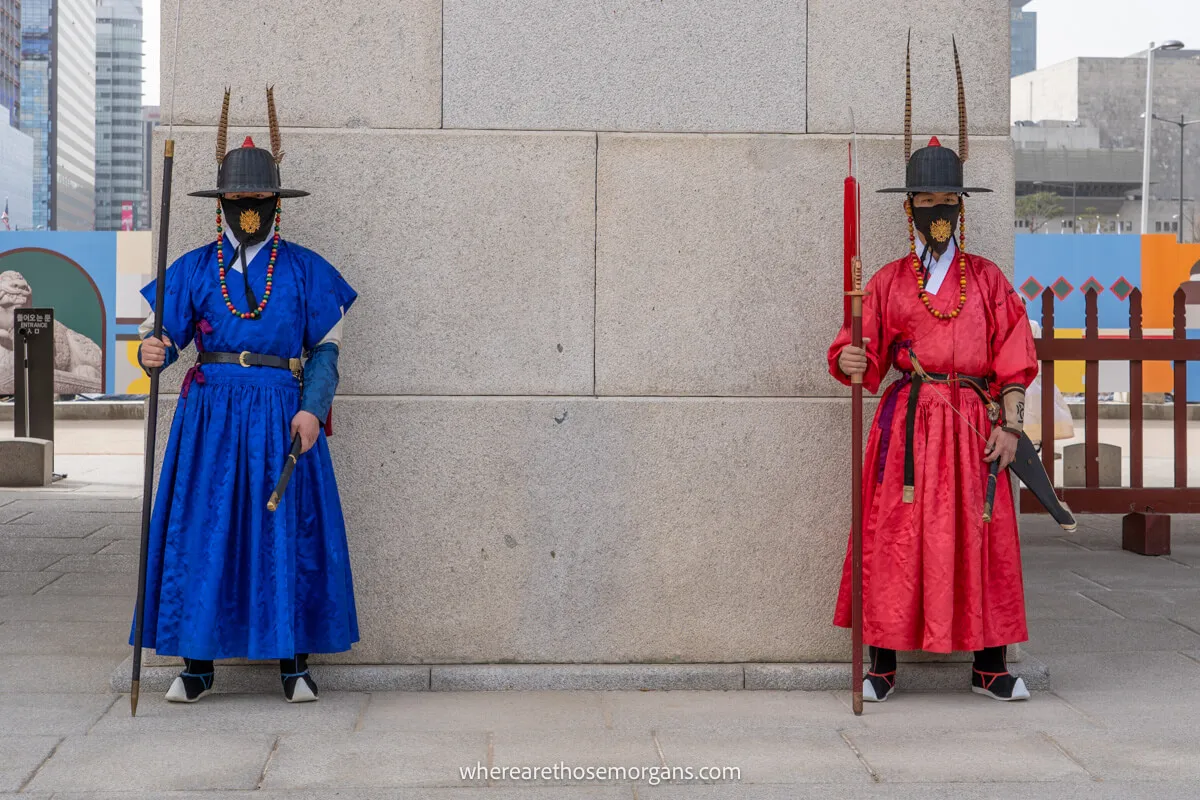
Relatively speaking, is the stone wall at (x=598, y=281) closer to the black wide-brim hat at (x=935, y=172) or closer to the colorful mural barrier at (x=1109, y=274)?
the black wide-brim hat at (x=935, y=172)

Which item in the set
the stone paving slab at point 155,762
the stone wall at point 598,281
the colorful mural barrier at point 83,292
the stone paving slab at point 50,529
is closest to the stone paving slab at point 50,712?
the stone paving slab at point 155,762

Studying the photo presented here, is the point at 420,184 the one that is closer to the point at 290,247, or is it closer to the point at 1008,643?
the point at 290,247

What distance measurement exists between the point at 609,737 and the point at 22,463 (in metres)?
8.49

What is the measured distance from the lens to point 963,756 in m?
4.03

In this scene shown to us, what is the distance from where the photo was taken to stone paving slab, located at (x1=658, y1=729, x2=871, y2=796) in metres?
3.85

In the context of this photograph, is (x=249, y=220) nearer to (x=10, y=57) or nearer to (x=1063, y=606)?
(x=1063, y=606)

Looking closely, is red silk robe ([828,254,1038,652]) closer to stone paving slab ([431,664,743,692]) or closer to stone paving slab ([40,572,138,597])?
stone paving slab ([431,664,743,692])

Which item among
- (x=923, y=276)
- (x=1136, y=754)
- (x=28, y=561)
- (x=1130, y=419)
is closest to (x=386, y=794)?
(x=1136, y=754)

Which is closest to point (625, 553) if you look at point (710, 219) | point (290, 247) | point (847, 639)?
point (847, 639)

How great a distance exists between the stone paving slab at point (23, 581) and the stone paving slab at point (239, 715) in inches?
90.6

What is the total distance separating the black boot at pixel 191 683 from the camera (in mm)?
4574

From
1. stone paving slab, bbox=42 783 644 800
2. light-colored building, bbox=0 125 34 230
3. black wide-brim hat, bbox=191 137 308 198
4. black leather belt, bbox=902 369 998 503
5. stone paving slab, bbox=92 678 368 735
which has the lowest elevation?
stone paving slab, bbox=42 783 644 800

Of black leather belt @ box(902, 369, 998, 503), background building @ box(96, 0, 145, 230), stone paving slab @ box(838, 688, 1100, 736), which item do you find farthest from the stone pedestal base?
background building @ box(96, 0, 145, 230)

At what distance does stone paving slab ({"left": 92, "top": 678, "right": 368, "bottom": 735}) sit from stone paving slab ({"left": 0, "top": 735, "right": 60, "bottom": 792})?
188 millimetres
